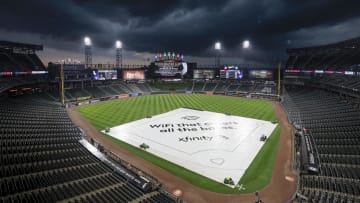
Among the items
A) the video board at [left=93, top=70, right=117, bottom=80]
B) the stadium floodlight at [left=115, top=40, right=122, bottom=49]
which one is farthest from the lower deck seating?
the stadium floodlight at [left=115, top=40, right=122, bottom=49]

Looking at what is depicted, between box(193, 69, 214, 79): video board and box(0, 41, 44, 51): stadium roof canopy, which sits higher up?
box(0, 41, 44, 51): stadium roof canopy

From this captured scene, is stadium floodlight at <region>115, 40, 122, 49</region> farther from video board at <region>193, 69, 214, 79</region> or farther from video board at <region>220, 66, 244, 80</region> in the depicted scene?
video board at <region>220, 66, 244, 80</region>

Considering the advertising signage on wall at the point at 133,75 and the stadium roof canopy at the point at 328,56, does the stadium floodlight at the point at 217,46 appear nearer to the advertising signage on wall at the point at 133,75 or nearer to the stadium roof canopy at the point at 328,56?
the stadium roof canopy at the point at 328,56

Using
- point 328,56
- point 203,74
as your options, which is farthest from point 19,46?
point 328,56

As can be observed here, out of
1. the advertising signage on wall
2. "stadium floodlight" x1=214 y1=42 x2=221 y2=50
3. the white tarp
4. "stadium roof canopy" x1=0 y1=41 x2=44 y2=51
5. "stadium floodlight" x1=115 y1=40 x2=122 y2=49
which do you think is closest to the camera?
the white tarp

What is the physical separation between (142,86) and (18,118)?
182ft

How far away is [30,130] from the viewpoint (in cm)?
2380

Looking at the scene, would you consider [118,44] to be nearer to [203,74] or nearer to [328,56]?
[203,74]

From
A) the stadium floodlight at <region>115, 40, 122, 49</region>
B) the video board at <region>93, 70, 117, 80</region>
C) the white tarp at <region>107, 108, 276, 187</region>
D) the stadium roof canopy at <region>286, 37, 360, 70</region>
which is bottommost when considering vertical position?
the white tarp at <region>107, 108, 276, 187</region>

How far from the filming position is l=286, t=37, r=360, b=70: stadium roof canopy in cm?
4922

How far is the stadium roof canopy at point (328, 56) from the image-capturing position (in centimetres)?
4922

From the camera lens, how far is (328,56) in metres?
59.8

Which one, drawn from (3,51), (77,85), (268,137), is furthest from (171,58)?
(268,137)

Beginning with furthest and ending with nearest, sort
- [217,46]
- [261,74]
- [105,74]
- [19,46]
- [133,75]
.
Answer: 1. [133,75]
2. [217,46]
3. [261,74]
4. [105,74]
5. [19,46]
